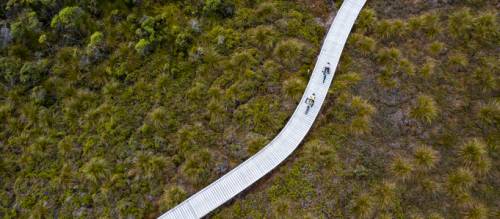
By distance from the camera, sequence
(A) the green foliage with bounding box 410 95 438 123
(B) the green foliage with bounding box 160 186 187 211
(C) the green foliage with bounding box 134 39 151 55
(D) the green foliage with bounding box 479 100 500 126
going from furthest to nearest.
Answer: (C) the green foliage with bounding box 134 39 151 55
(A) the green foliage with bounding box 410 95 438 123
(D) the green foliage with bounding box 479 100 500 126
(B) the green foliage with bounding box 160 186 187 211

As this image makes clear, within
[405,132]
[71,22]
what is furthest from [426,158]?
[71,22]

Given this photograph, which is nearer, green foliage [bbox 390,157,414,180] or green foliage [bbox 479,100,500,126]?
green foliage [bbox 390,157,414,180]

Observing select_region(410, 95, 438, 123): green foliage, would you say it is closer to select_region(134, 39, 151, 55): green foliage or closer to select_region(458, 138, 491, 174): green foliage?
select_region(458, 138, 491, 174): green foliage

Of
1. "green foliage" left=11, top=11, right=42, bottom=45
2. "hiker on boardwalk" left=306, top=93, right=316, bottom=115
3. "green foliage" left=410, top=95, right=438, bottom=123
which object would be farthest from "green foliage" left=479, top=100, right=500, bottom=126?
"green foliage" left=11, top=11, right=42, bottom=45

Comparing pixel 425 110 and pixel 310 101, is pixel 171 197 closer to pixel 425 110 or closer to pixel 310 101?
pixel 310 101

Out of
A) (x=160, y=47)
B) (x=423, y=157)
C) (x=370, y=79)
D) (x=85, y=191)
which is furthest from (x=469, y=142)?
(x=85, y=191)

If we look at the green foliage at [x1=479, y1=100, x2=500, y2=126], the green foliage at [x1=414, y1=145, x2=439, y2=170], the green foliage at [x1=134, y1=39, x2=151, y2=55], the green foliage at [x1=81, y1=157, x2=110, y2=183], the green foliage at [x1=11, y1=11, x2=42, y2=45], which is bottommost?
the green foliage at [x1=81, y1=157, x2=110, y2=183]
